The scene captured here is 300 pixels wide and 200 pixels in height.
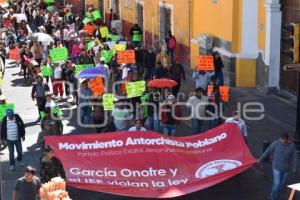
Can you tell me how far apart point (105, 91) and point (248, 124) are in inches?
151

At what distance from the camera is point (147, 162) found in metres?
13.3

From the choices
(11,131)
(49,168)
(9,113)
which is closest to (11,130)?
(11,131)

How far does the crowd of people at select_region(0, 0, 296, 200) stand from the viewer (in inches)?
597

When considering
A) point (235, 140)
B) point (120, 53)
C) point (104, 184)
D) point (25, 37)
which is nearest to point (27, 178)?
point (104, 184)

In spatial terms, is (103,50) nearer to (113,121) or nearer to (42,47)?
(42,47)

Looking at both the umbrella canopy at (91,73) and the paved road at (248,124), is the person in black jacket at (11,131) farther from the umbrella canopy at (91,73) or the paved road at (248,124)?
the umbrella canopy at (91,73)

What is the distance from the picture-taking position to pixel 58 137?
1352cm

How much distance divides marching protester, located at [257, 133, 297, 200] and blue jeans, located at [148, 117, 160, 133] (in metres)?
4.40

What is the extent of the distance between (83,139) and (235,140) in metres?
2.97

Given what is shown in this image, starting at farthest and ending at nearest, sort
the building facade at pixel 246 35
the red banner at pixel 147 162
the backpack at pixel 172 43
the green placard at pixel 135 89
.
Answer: the backpack at pixel 172 43 < the building facade at pixel 246 35 < the green placard at pixel 135 89 < the red banner at pixel 147 162

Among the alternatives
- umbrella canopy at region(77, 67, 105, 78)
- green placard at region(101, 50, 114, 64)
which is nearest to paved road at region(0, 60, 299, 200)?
umbrella canopy at region(77, 67, 105, 78)

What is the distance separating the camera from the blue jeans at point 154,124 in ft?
55.0

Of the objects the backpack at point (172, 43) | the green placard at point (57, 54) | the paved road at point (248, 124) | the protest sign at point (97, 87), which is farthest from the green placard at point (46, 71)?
the backpack at point (172, 43)

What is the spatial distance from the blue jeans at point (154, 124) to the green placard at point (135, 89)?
4.30 feet
